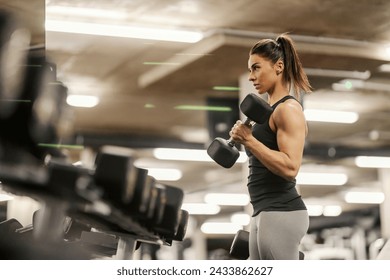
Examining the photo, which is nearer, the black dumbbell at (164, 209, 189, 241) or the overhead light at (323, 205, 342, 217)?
the black dumbbell at (164, 209, 189, 241)

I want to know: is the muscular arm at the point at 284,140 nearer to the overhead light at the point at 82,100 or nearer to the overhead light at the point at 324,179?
the overhead light at the point at 82,100

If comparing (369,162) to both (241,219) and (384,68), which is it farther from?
(241,219)

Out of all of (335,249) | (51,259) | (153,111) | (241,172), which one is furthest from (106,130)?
(335,249)

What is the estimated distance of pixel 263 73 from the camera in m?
2.25

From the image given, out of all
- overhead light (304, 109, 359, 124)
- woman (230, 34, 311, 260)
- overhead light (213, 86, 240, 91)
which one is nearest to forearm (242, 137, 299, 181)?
woman (230, 34, 311, 260)

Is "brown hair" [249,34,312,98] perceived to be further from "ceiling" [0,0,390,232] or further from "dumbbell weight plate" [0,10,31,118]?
"dumbbell weight plate" [0,10,31,118]

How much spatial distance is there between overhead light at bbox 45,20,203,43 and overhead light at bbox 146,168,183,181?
70 centimetres

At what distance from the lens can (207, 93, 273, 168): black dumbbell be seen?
2.13 m

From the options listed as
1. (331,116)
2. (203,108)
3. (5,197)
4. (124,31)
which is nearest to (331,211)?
(331,116)

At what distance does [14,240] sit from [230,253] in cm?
95

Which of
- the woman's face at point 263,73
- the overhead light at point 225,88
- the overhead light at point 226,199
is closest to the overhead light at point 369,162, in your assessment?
the overhead light at point 226,199

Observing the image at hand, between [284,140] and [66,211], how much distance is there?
0.97m
